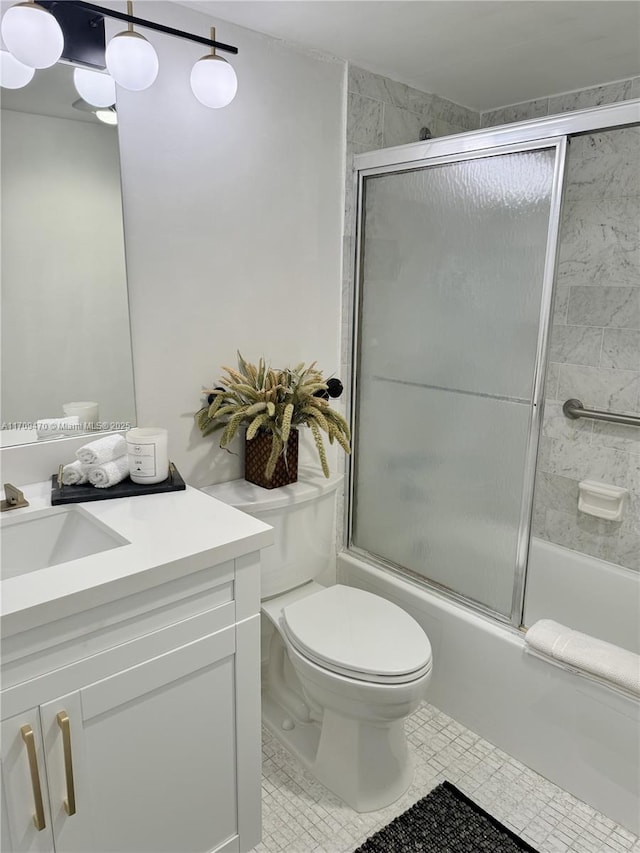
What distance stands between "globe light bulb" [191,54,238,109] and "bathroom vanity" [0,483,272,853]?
41.8 inches

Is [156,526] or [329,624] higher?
[156,526]

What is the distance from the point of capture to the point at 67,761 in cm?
111

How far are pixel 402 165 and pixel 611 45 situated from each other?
0.73 meters

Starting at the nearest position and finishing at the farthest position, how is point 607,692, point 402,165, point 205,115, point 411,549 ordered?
point 607,692, point 205,115, point 402,165, point 411,549

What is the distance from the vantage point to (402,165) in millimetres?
2064

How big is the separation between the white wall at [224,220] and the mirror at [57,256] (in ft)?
0.25

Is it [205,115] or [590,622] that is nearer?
[205,115]

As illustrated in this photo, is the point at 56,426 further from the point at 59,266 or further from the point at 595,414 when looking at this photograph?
the point at 595,414

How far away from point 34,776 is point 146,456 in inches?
28.8

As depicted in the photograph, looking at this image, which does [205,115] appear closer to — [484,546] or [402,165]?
[402,165]

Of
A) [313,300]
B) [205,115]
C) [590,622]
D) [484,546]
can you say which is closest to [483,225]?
[313,300]

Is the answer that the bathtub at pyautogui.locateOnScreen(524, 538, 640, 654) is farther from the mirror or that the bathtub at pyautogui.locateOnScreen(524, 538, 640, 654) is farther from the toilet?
the mirror

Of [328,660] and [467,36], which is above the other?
[467,36]

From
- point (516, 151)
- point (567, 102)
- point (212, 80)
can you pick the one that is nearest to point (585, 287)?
point (567, 102)
